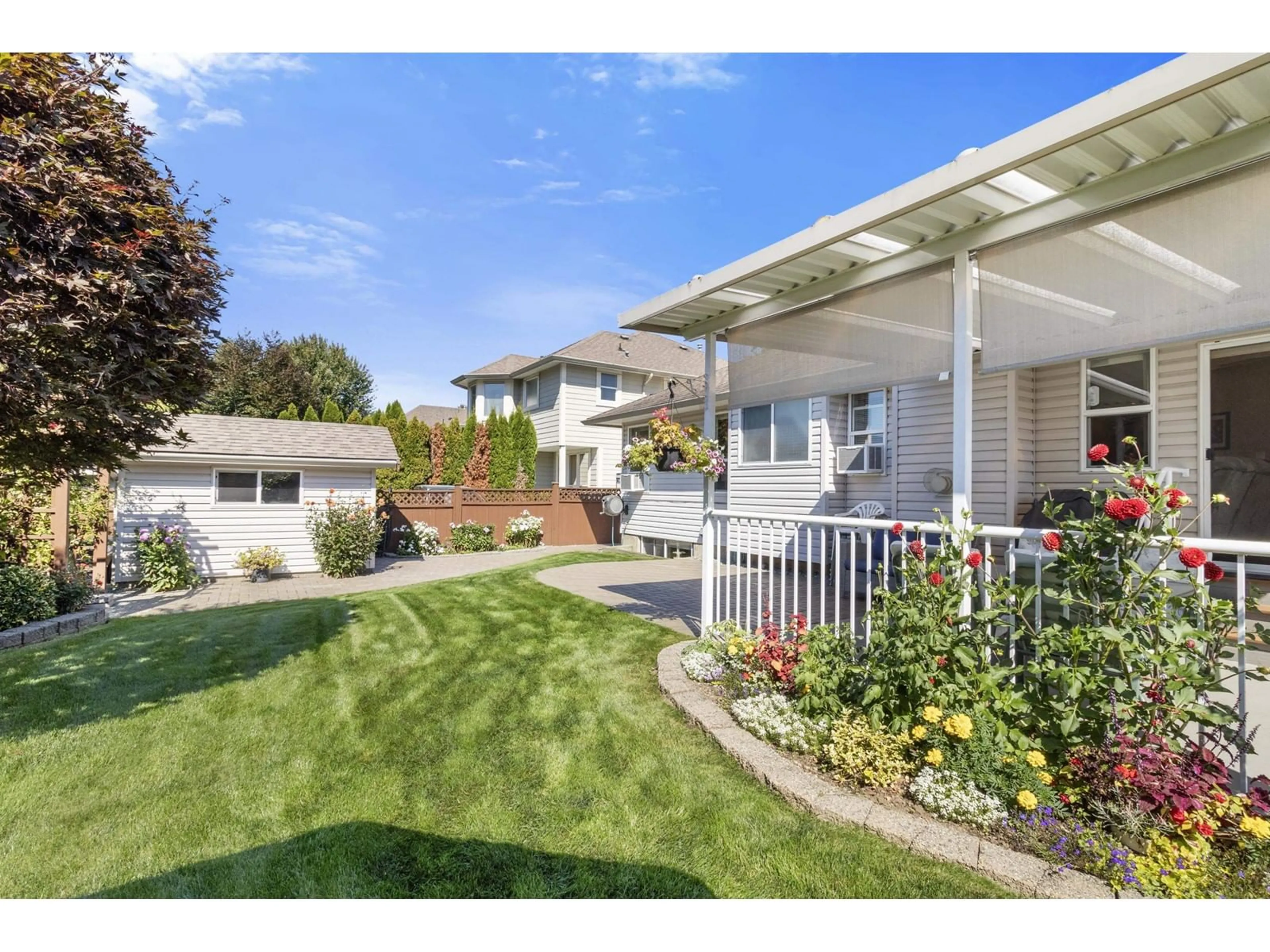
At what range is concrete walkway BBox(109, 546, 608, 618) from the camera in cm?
873

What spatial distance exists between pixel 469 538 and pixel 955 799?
14051 millimetres

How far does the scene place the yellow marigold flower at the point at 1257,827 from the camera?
77.9 inches

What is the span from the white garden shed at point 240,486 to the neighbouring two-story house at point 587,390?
26.3 feet

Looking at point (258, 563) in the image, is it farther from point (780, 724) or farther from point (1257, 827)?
point (1257, 827)

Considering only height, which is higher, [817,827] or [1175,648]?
[1175,648]

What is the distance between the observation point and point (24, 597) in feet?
21.0

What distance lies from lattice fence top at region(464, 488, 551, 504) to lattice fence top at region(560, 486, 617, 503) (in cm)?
41

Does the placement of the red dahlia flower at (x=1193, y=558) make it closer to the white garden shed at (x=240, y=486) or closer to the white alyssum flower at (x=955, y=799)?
the white alyssum flower at (x=955, y=799)

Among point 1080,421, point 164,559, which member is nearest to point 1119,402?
point 1080,421

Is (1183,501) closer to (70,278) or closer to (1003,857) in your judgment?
(1003,857)

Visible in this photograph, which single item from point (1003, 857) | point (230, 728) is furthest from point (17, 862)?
point (1003, 857)

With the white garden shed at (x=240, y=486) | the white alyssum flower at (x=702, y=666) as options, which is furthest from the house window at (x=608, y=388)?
the white alyssum flower at (x=702, y=666)

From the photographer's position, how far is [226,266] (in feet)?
12.7
